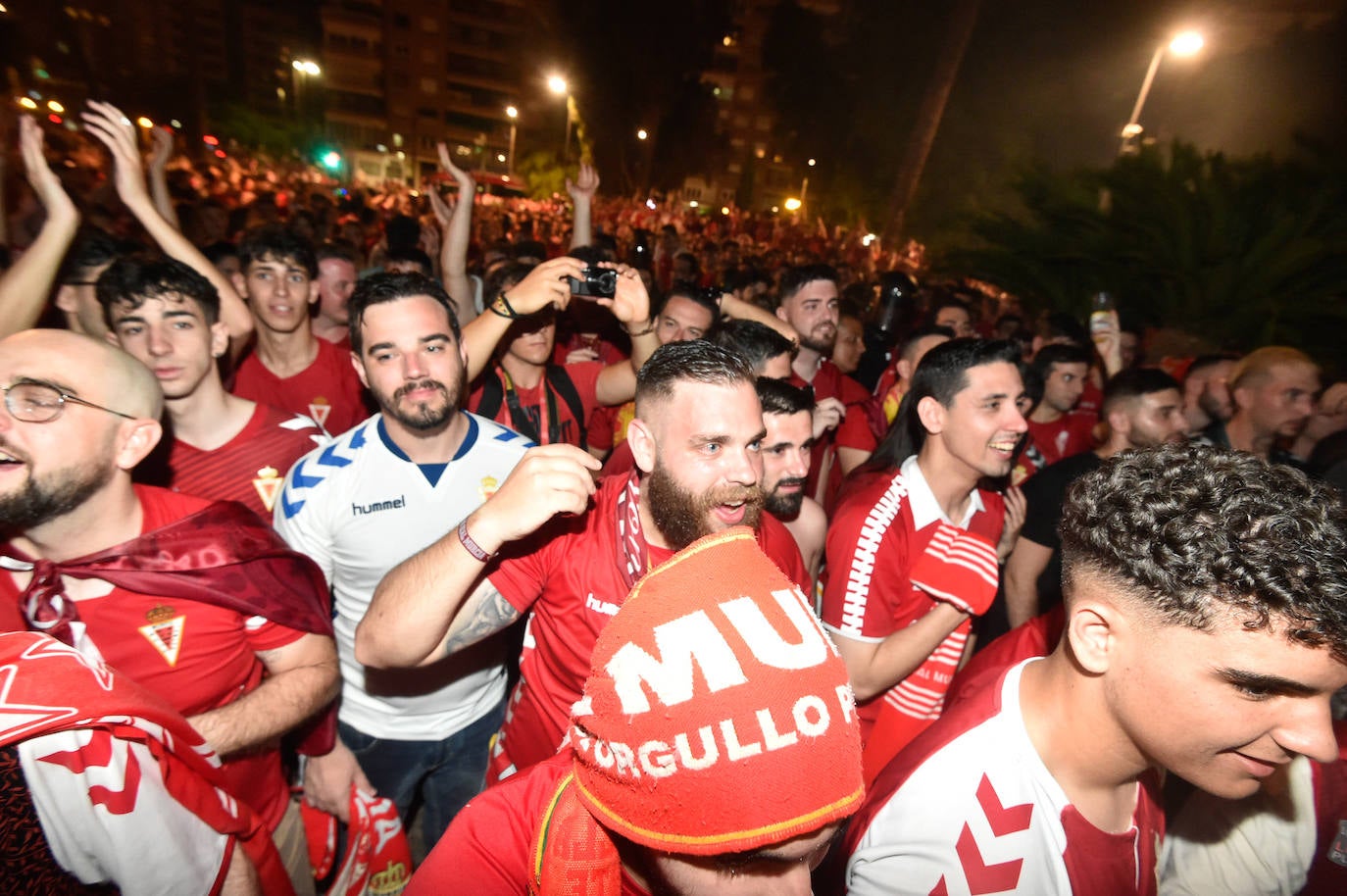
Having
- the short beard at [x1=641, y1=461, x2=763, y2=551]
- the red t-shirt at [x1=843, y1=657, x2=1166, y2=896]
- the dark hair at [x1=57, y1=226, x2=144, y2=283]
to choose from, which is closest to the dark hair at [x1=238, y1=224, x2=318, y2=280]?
the dark hair at [x1=57, y1=226, x2=144, y2=283]

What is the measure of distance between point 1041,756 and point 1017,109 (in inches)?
1275

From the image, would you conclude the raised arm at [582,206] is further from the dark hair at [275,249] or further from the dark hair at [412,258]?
the dark hair at [275,249]

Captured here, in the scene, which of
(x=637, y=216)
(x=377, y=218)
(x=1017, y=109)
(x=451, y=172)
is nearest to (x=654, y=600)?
(x=451, y=172)

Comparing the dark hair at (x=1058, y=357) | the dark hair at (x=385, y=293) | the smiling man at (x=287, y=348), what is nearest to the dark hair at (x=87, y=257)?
the smiling man at (x=287, y=348)

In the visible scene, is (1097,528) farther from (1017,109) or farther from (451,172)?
(1017,109)

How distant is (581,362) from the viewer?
4.73 meters

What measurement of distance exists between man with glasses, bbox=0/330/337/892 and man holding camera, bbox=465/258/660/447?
176cm

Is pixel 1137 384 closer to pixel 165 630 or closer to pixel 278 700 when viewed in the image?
pixel 278 700

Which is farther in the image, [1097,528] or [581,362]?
[581,362]

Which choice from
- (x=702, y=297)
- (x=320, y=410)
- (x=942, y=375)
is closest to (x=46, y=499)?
(x=320, y=410)

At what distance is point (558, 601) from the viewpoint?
2.30m

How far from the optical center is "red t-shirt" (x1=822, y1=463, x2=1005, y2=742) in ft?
9.13

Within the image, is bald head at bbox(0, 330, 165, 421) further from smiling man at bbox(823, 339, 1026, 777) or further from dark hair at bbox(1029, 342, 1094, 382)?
dark hair at bbox(1029, 342, 1094, 382)

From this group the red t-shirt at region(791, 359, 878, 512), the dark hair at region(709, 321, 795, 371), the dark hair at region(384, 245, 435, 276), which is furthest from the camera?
the dark hair at region(384, 245, 435, 276)
